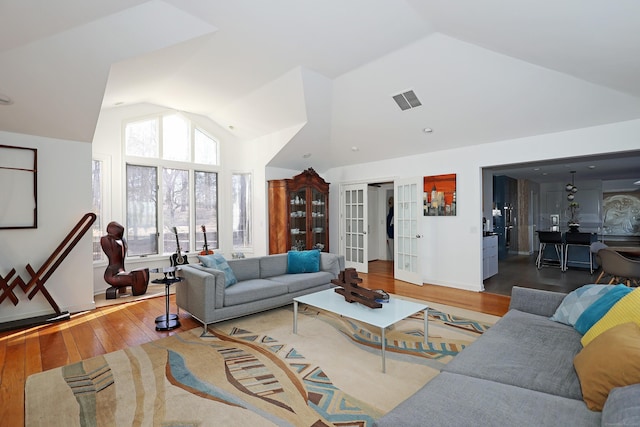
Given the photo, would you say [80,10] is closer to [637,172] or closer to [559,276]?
[559,276]

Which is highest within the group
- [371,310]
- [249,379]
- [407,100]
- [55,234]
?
[407,100]

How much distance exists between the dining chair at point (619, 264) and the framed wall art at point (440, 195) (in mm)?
2276

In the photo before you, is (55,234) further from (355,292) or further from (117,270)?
(355,292)

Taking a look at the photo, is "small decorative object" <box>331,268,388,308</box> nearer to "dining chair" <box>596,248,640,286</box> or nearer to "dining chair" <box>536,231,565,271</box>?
"dining chair" <box>596,248,640,286</box>

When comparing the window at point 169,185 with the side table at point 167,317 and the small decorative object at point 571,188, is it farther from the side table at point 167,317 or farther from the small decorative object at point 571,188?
the small decorative object at point 571,188

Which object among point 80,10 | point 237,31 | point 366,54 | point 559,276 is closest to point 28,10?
point 80,10

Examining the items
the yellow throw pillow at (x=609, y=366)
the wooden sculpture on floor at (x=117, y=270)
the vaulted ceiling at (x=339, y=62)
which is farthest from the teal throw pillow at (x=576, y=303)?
the wooden sculpture on floor at (x=117, y=270)

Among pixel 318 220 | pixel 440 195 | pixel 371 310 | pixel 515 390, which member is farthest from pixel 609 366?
pixel 318 220

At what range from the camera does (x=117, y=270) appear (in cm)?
487

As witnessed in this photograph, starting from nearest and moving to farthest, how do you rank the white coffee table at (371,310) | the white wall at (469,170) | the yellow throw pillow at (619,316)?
the yellow throw pillow at (619,316)
the white coffee table at (371,310)
the white wall at (469,170)

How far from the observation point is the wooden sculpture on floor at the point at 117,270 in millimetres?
4766

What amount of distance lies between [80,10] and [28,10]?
1.14 feet

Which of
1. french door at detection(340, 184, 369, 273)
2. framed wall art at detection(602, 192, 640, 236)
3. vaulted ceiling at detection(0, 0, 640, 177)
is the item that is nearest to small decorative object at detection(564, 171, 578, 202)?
framed wall art at detection(602, 192, 640, 236)

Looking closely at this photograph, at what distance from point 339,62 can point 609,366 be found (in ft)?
13.4
